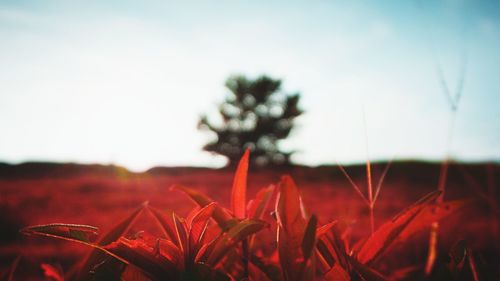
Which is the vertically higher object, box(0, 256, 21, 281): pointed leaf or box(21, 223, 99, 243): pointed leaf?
box(21, 223, 99, 243): pointed leaf

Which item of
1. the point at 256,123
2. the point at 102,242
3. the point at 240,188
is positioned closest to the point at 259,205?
the point at 240,188

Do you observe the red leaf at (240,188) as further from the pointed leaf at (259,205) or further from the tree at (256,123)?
the tree at (256,123)

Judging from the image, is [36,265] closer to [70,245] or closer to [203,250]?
[70,245]

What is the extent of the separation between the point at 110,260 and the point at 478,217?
3.86 meters

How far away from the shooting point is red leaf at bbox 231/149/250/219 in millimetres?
564

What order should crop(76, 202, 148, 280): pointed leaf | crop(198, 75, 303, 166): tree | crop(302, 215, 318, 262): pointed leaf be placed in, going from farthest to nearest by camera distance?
crop(198, 75, 303, 166): tree → crop(76, 202, 148, 280): pointed leaf → crop(302, 215, 318, 262): pointed leaf

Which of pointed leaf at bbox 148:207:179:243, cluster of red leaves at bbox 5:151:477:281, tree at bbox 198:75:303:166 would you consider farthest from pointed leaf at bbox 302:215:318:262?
tree at bbox 198:75:303:166

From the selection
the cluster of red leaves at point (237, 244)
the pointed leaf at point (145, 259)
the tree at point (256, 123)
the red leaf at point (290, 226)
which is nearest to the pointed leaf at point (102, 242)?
the cluster of red leaves at point (237, 244)

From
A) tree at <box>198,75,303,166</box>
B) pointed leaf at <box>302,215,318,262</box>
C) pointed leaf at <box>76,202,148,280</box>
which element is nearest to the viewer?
pointed leaf at <box>302,215,318,262</box>

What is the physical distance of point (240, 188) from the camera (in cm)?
57

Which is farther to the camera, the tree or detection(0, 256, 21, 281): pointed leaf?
the tree

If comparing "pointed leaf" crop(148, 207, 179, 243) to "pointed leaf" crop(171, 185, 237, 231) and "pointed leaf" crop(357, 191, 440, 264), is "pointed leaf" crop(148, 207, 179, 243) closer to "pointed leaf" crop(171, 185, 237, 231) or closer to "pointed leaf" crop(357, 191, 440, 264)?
"pointed leaf" crop(171, 185, 237, 231)

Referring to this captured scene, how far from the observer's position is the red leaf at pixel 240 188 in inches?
22.2

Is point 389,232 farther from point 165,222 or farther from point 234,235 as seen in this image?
point 165,222
